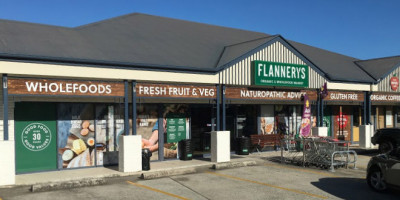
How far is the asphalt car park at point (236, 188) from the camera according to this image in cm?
1051

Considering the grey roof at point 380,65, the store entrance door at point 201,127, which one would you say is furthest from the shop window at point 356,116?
the store entrance door at point 201,127

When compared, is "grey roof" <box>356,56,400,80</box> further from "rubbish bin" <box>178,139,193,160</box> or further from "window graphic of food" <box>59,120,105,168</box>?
"window graphic of food" <box>59,120,105,168</box>

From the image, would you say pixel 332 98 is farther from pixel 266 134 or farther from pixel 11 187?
pixel 11 187

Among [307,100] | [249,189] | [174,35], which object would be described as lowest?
[249,189]

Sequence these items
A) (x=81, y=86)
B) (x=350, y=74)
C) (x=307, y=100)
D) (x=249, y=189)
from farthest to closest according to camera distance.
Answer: (x=350, y=74)
(x=307, y=100)
(x=81, y=86)
(x=249, y=189)

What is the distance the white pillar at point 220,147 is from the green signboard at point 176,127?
180 centimetres

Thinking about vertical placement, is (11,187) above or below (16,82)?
below

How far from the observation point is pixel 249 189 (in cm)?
1134

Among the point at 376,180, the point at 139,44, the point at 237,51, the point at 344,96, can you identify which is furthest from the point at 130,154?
the point at 344,96

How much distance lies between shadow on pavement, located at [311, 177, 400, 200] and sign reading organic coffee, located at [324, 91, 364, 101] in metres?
9.67

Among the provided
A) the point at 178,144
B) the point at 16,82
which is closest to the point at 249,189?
the point at 178,144

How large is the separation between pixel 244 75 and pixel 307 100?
15.2ft

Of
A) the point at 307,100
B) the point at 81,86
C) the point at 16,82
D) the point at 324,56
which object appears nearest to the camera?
the point at 16,82

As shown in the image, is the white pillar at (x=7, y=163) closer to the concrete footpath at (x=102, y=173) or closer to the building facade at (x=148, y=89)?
the concrete footpath at (x=102, y=173)
